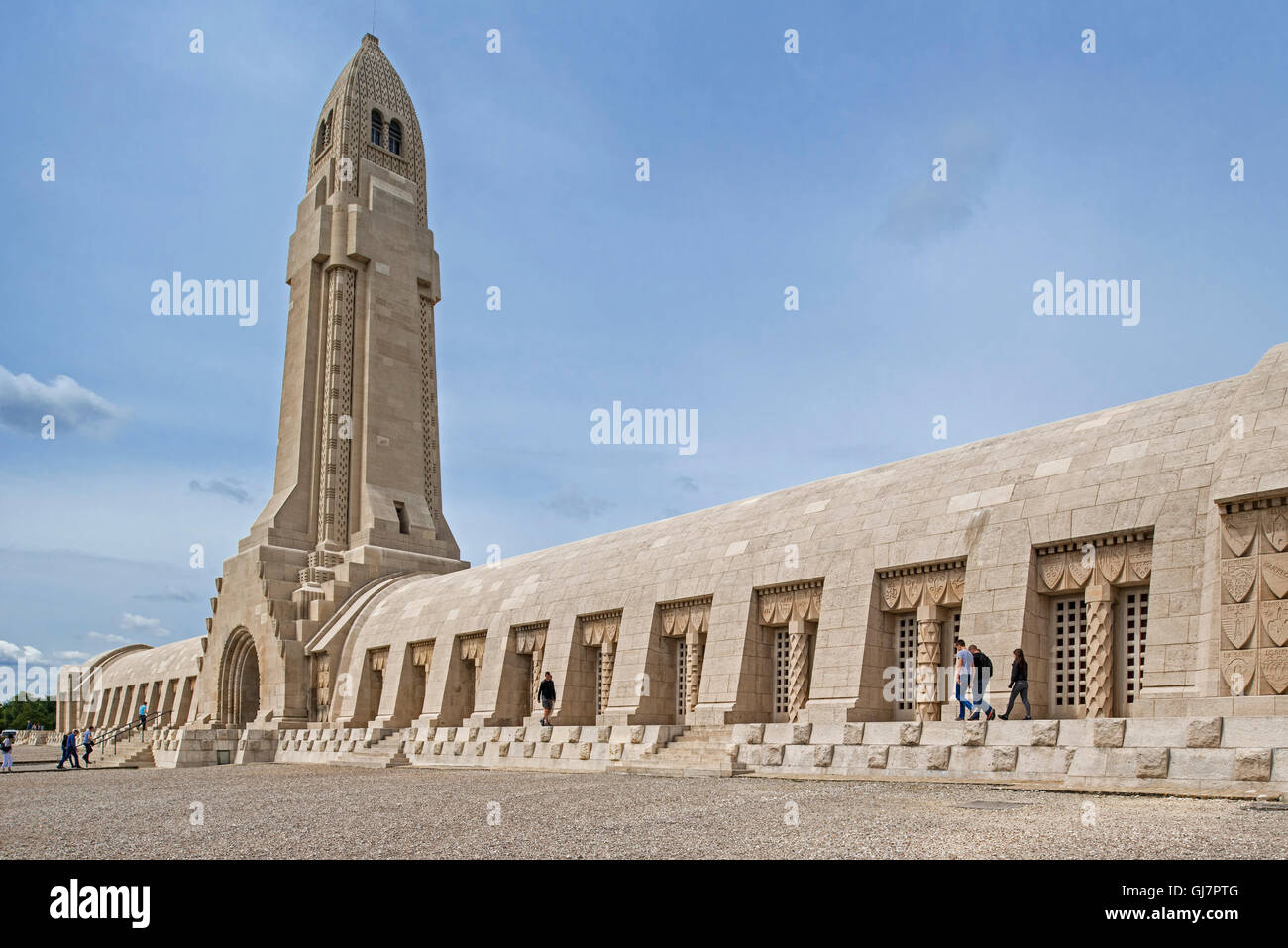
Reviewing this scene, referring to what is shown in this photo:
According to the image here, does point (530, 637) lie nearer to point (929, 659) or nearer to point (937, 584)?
point (929, 659)

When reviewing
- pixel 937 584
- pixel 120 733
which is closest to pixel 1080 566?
pixel 937 584

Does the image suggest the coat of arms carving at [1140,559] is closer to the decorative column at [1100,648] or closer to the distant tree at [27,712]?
the decorative column at [1100,648]

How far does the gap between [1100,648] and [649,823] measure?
8.38m

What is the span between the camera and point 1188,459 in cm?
1473

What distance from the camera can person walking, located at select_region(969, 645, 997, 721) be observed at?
15.3 meters

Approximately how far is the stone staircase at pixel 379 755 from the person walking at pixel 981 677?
13.5 m

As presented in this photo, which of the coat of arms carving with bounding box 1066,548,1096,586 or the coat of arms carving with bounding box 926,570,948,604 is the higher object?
the coat of arms carving with bounding box 1066,548,1096,586

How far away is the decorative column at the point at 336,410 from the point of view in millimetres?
37750

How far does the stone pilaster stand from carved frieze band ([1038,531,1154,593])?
200 cm

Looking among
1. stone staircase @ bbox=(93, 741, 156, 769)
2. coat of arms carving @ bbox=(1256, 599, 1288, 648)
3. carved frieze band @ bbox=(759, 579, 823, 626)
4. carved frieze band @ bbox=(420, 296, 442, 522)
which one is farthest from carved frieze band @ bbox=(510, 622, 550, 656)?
coat of arms carving @ bbox=(1256, 599, 1288, 648)

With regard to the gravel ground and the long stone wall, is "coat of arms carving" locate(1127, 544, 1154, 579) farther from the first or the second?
the gravel ground

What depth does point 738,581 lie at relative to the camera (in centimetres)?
2056
